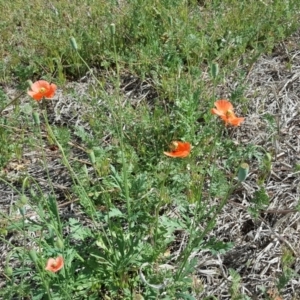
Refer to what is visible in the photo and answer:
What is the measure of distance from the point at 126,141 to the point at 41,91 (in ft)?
2.56

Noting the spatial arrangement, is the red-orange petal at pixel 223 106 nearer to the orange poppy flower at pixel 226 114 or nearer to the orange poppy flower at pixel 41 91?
the orange poppy flower at pixel 226 114

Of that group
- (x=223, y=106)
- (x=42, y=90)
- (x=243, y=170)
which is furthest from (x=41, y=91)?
(x=243, y=170)

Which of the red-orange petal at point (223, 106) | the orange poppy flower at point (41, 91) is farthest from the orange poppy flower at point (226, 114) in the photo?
the orange poppy flower at point (41, 91)

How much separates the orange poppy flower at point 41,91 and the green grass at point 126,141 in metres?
0.08

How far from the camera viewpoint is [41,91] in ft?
7.22

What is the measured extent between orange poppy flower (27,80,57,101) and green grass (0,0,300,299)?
8 centimetres

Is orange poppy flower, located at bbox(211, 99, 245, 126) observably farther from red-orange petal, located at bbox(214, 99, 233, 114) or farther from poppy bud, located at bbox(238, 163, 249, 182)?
poppy bud, located at bbox(238, 163, 249, 182)

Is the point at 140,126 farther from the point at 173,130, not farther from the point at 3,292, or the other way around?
the point at 3,292

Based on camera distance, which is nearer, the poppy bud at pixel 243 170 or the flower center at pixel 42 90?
the poppy bud at pixel 243 170

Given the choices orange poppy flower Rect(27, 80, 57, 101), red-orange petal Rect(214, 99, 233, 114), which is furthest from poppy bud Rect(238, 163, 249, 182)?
orange poppy flower Rect(27, 80, 57, 101)

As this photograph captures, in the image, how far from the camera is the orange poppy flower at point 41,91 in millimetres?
2162

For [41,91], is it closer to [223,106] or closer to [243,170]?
Result: [223,106]

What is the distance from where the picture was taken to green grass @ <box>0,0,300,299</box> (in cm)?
212

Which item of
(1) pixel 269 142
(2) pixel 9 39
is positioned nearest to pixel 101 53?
(2) pixel 9 39
